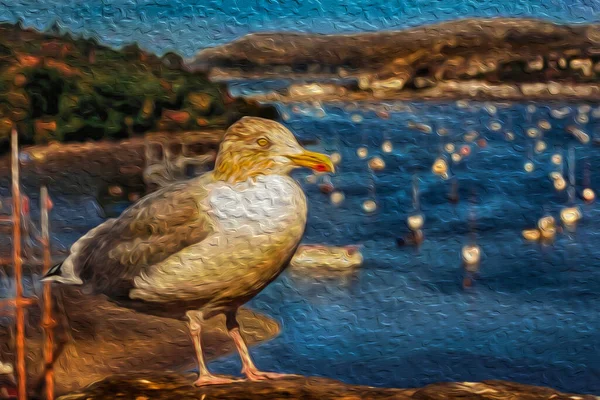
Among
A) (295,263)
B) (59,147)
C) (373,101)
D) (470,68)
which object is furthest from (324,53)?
(59,147)

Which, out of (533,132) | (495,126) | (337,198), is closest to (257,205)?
(337,198)

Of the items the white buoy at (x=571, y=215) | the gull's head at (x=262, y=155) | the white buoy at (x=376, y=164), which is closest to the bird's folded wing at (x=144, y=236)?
the gull's head at (x=262, y=155)

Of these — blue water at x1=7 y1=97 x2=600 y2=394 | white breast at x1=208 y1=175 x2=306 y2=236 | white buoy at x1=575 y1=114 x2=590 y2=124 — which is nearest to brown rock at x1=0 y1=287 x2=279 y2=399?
blue water at x1=7 y1=97 x2=600 y2=394

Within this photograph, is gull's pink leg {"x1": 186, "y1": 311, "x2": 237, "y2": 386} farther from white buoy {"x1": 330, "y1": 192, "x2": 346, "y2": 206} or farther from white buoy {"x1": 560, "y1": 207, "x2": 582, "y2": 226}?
white buoy {"x1": 560, "y1": 207, "x2": 582, "y2": 226}

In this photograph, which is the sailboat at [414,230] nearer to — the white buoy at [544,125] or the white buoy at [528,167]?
the white buoy at [528,167]

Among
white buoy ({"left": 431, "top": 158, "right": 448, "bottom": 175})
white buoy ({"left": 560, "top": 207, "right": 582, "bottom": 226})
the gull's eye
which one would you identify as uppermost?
the gull's eye
